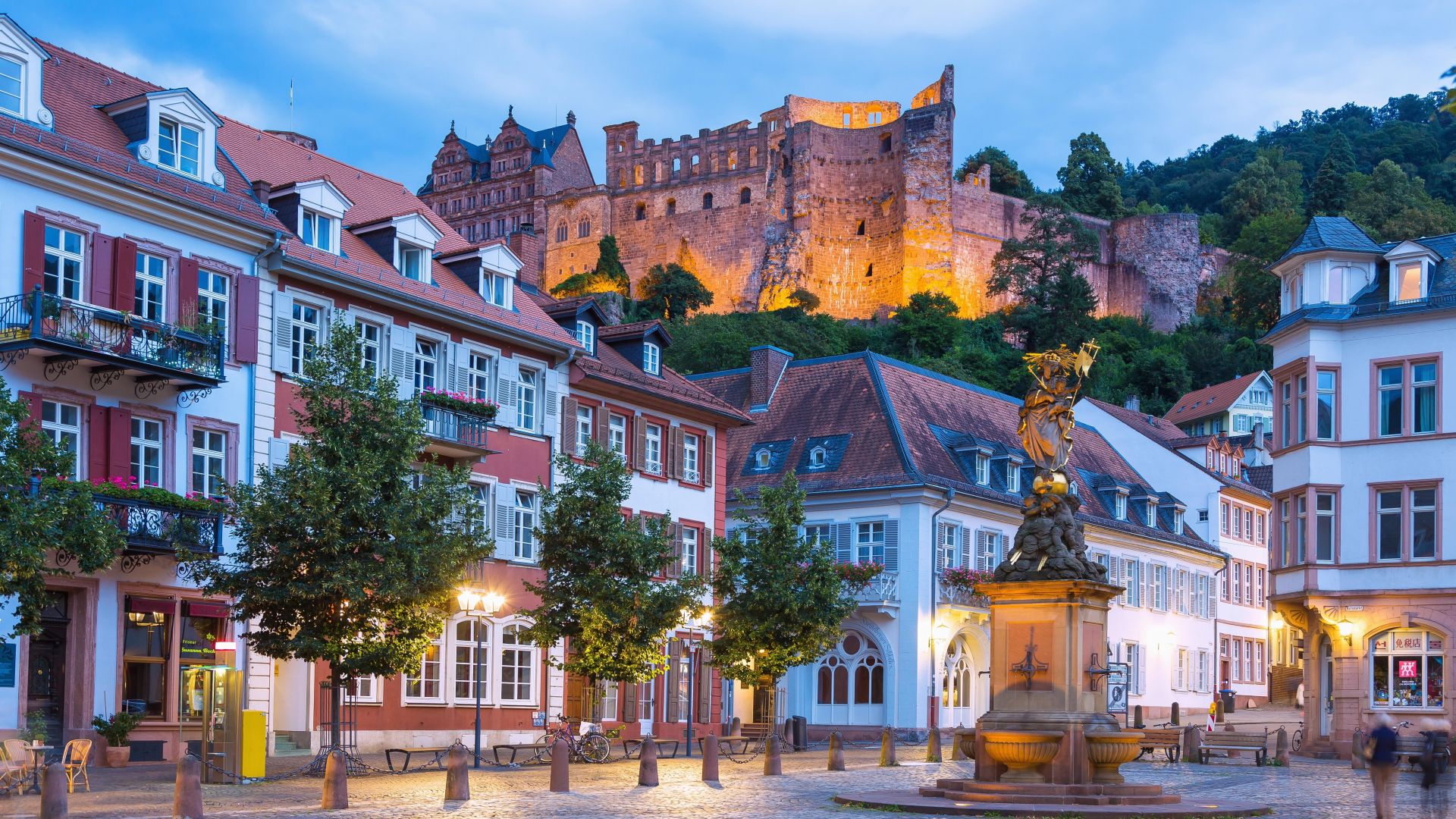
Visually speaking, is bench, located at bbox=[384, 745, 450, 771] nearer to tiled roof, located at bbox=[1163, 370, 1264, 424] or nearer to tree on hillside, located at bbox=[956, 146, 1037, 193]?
tiled roof, located at bbox=[1163, 370, 1264, 424]

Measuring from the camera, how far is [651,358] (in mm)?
43656

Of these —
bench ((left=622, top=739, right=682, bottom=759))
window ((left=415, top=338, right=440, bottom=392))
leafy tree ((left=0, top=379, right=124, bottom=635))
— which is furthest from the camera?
window ((left=415, top=338, right=440, bottom=392))

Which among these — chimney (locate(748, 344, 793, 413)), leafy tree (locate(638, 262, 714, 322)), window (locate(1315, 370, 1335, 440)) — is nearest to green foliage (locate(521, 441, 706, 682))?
window (locate(1315, 370, 1335, 440))

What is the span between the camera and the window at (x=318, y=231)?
1326 inches

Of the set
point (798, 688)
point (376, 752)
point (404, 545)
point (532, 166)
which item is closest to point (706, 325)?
point (532, 166)

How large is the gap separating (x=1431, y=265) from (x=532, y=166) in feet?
337

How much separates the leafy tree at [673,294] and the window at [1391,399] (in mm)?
77237

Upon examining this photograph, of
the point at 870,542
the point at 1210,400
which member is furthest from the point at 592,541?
the point at 1210,400

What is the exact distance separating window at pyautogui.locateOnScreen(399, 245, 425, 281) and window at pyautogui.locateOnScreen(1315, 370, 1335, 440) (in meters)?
19.2

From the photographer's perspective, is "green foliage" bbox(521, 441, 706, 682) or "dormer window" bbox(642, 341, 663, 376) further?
"dormer window" bbox(642, 341, 663, 376)

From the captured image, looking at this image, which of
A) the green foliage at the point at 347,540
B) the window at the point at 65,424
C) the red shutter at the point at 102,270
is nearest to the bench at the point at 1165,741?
the green foliage at the point at 347,540

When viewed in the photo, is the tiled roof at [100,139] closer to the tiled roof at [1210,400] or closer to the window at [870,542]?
the window at [870,542]

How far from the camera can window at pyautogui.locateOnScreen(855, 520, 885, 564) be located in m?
48.0

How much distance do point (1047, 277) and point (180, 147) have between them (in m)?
86.4
